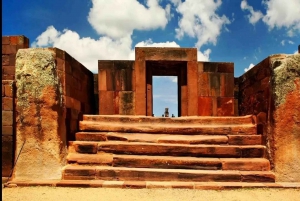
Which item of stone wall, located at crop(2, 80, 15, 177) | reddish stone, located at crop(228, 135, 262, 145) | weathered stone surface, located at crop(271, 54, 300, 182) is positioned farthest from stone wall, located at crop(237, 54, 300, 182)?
stone wall, located at crop(2, 80, 15, 177)

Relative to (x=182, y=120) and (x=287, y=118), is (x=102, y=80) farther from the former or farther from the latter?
(x=287, y=118)

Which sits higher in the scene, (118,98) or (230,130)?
(118,98)

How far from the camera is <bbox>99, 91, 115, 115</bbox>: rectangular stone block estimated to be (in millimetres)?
7883

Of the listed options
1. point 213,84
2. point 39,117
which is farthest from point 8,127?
point 213,84

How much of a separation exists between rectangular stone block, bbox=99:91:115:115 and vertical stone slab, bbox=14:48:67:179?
10.2 ft

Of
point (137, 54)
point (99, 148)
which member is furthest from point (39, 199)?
point (137, 54)

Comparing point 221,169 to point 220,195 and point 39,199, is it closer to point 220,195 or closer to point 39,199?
point 220,195

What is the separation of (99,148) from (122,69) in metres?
3.62

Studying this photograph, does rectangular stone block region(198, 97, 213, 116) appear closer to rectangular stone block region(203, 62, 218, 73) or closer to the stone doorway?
the stone doorway

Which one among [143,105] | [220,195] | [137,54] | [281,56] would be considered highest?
[137,54]

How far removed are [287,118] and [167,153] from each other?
7.38ft

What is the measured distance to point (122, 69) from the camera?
797 cm

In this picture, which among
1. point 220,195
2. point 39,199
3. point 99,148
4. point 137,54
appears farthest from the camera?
point 137,54

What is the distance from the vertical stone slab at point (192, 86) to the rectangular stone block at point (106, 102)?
240 cm
